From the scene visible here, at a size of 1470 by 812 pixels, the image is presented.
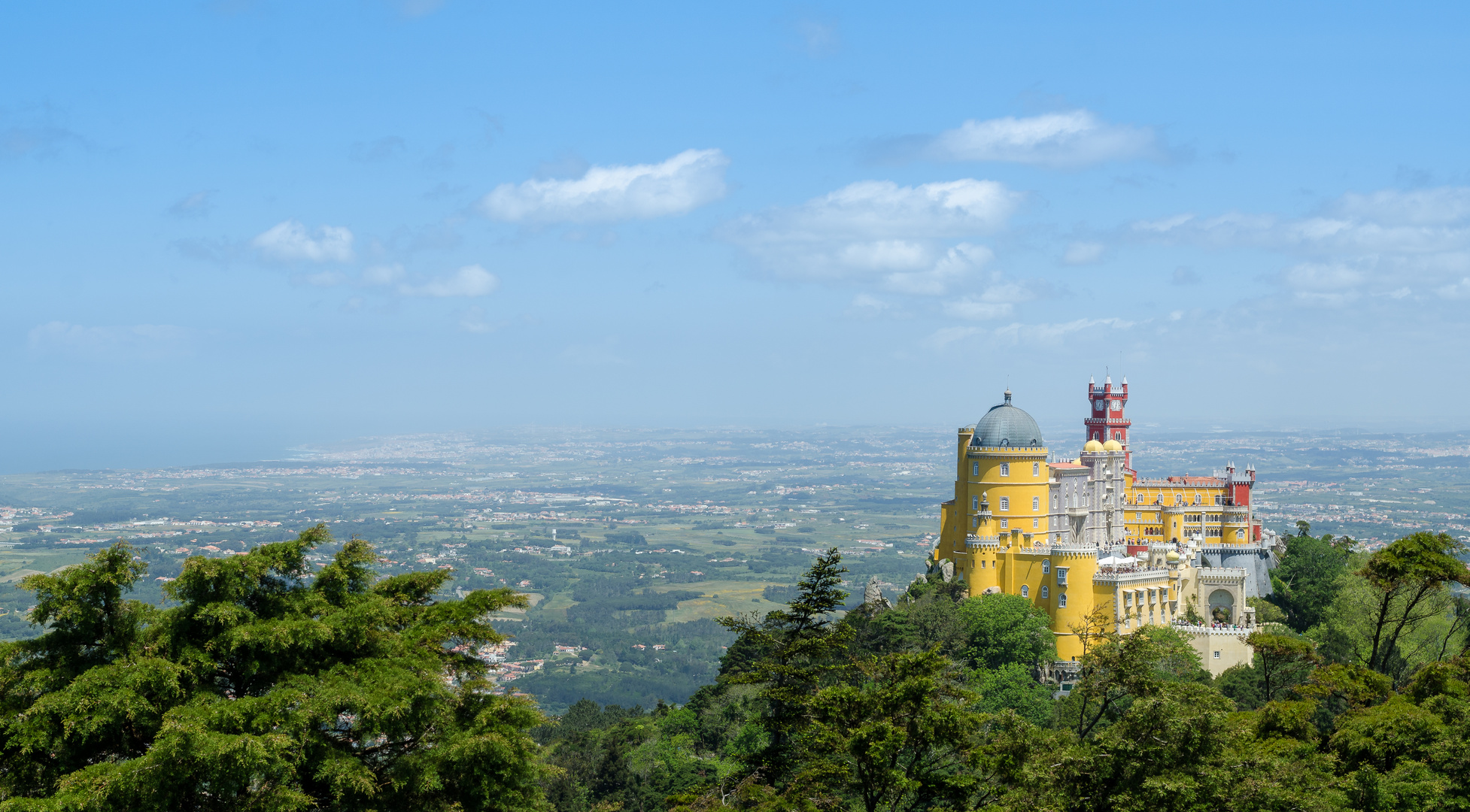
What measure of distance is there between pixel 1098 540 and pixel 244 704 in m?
59.5

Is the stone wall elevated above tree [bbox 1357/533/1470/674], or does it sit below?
below

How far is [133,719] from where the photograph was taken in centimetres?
2417

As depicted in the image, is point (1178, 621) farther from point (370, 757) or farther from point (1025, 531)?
point (370, 757)

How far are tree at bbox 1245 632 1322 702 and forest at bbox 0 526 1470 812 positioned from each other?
6207 millimetres

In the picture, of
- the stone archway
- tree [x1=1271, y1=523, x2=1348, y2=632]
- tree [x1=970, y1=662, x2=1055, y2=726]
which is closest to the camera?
tree [x1=970, y1=662, x2=1055, y2=726]

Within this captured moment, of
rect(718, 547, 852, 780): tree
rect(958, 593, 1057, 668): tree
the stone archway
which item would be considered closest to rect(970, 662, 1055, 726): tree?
rect(958, 593, 1057, 668): tree

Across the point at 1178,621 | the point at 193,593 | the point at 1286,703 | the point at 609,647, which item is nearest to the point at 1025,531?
the point at 1178,621

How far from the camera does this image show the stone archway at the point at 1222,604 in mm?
67812

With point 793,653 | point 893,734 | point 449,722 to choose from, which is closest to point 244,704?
point 449,722

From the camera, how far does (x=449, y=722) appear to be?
26359mm

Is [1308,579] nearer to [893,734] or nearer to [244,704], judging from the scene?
[893,734]

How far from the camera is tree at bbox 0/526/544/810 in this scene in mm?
23047

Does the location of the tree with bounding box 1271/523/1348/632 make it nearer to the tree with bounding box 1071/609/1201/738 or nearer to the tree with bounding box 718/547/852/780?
the tree with bounding box 1071/609/1201/738

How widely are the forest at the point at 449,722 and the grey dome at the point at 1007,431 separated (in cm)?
3295
